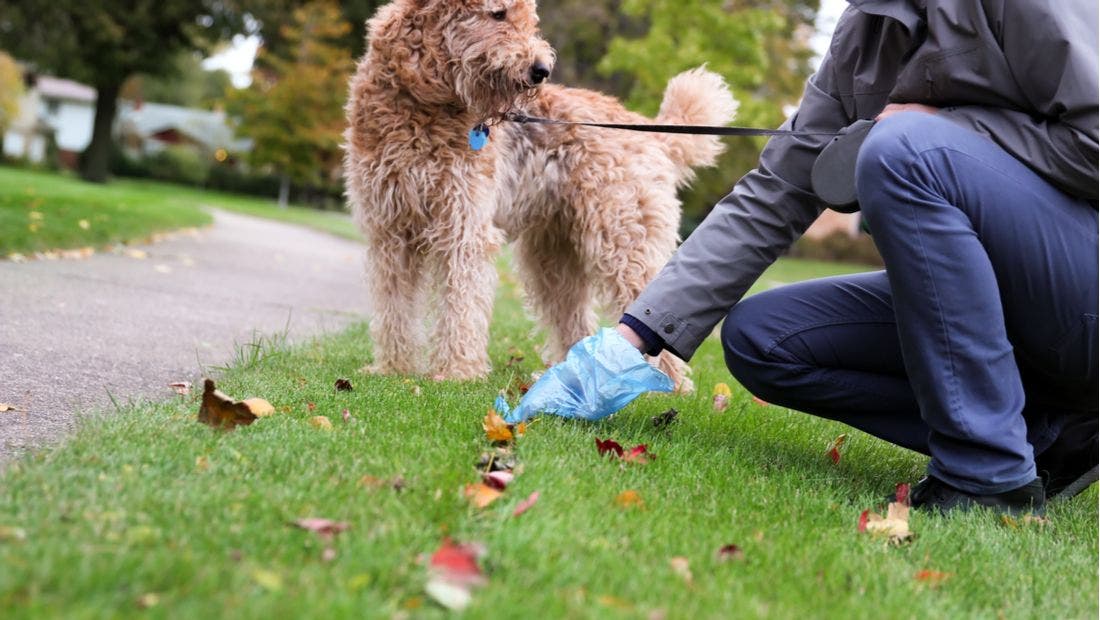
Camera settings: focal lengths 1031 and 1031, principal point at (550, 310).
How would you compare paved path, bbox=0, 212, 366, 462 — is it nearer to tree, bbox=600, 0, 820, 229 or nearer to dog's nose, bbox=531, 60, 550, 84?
dog's nose, bbox=531, 60, 550, 84

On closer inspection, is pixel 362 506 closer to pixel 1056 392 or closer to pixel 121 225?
pixel 1056 392

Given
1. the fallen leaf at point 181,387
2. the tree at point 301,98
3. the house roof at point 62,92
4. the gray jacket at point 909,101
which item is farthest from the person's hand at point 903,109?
the house roof at point 62,92

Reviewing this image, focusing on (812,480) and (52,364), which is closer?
(812,480)

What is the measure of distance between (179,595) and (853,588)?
4.75 feet

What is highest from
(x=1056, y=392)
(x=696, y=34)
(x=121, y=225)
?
(x=696, y=34)

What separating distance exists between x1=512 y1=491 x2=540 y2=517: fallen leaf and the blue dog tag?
227cm

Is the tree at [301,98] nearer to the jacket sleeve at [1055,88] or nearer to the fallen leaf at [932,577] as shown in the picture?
the jacket sleeve at [1055,88]

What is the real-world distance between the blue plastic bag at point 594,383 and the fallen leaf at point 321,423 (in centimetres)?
59

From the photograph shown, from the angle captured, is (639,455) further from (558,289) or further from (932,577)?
(558,289)

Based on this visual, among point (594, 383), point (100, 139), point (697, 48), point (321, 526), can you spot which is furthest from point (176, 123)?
point (321, 526)

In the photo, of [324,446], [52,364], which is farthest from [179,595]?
[52,364]

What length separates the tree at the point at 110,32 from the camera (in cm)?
2933

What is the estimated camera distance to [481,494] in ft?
8.38

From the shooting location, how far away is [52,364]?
416 centimetres
